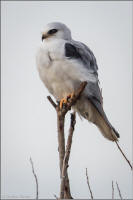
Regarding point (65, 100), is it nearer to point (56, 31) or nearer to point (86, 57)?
point (86, 57)

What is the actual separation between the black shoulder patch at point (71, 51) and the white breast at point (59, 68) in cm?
5

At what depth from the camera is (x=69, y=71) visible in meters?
3.91

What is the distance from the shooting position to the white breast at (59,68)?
3883 millimetres

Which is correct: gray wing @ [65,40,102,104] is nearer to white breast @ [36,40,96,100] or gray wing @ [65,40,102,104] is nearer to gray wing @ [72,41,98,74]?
gray wing @ [72,41,98,74]

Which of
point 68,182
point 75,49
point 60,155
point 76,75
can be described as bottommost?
point 68,182

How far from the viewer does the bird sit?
390 centimetres

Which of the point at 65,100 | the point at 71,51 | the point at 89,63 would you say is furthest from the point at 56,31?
the point at 65,100

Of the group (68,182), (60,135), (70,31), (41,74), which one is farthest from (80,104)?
(68,182)

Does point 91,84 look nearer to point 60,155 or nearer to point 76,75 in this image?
point 76,75

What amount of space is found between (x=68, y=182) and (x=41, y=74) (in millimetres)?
2007

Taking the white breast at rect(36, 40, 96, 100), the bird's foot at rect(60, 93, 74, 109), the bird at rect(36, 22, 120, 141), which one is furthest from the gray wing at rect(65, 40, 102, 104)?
the bird's foot at rect(60, 93, 74, 109)

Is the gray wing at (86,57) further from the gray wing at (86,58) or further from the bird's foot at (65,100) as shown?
the bird's foot at (65,100)

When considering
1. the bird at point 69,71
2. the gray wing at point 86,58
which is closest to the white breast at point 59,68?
the bird at point 69,71

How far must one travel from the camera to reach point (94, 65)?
165 inches
